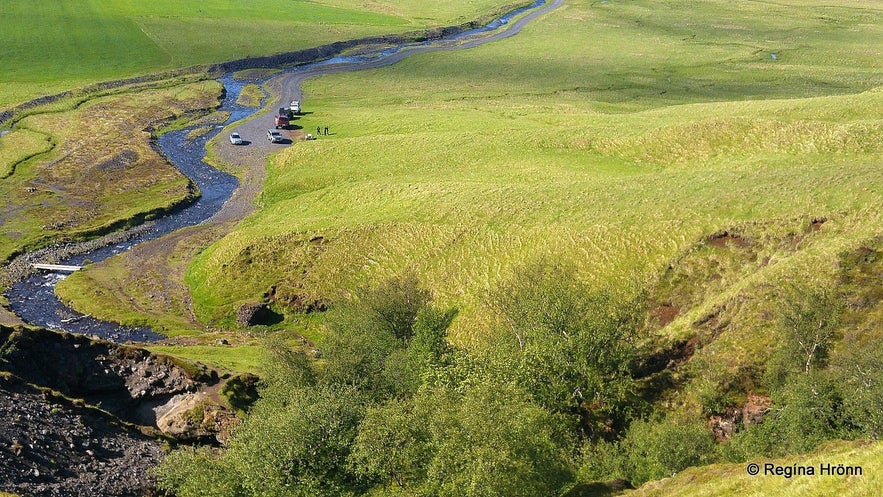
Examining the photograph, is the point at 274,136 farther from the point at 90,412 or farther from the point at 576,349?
the point at 576,349

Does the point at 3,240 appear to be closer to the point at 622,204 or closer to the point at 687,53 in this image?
the point at 622,204

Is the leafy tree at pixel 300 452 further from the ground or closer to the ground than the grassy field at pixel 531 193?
closer to the ground

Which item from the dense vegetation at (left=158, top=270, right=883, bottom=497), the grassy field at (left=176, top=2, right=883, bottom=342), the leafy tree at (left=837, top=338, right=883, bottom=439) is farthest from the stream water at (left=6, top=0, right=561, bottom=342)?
the leafy tree at (left=837, top=338, right=883, bottom=439)

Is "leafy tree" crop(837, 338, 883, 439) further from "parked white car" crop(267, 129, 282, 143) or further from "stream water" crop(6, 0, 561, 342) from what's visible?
"parked white car" crop(267, 129, 282, 143)

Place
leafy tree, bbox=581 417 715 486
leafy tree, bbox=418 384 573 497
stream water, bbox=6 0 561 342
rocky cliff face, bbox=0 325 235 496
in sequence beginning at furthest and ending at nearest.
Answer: stream water, bbox=6 0 561 342, rocky cliff face, bbox=0 325 235 496, leafy tree, bbox=581 417 715 486, leafy tree, bbox=418 384 573 497

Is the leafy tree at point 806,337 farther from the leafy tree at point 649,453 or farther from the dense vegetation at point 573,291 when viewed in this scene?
the leafy tree at point 649,453

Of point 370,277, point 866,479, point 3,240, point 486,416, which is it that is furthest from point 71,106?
point 866,479

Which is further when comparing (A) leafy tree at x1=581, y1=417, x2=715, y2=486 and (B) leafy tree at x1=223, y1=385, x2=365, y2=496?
(A) leafy tree at x1=581, y1=417, x2=715, y2=486

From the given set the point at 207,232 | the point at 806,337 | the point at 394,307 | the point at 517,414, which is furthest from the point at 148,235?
the point at 806,337

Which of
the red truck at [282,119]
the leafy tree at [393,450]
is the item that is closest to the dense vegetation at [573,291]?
the leafy tree at [393,450]
